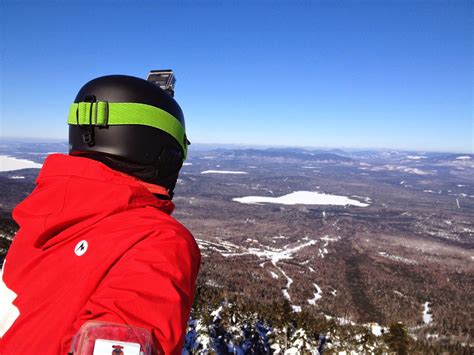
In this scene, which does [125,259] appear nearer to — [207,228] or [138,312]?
[138,312]

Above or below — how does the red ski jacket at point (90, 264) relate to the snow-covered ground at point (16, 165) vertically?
above

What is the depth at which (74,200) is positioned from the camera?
153cm

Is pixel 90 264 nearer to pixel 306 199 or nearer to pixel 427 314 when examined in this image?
pixel 427 314

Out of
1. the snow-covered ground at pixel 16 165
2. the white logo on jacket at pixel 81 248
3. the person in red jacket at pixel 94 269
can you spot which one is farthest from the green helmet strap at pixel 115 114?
the snow-covered ground at pixel 16 165

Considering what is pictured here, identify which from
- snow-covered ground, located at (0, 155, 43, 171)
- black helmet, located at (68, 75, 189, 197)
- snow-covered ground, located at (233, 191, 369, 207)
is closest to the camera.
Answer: black helmet, located at (68, 75, 189, 197)

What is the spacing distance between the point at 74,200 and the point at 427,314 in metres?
68.2

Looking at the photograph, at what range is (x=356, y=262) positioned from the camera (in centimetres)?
8319

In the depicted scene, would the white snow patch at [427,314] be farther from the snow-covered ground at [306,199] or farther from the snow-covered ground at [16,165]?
the snow-covered ground at [16,165]

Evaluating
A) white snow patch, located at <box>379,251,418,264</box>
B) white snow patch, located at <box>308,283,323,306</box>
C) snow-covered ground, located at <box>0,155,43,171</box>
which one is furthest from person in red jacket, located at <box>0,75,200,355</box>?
snow-covered ground, located at <box>0,155,43,171</box>

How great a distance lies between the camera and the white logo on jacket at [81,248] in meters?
1.36

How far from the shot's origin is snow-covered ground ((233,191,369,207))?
16100 cm

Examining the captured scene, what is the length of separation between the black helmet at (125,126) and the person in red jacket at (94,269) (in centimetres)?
8

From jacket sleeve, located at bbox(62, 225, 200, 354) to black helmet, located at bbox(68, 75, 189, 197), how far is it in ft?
3.01

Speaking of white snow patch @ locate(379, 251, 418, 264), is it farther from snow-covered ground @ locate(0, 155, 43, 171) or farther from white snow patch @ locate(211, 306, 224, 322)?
snow-covered ground @ locate(0, 155, 43, 171)
